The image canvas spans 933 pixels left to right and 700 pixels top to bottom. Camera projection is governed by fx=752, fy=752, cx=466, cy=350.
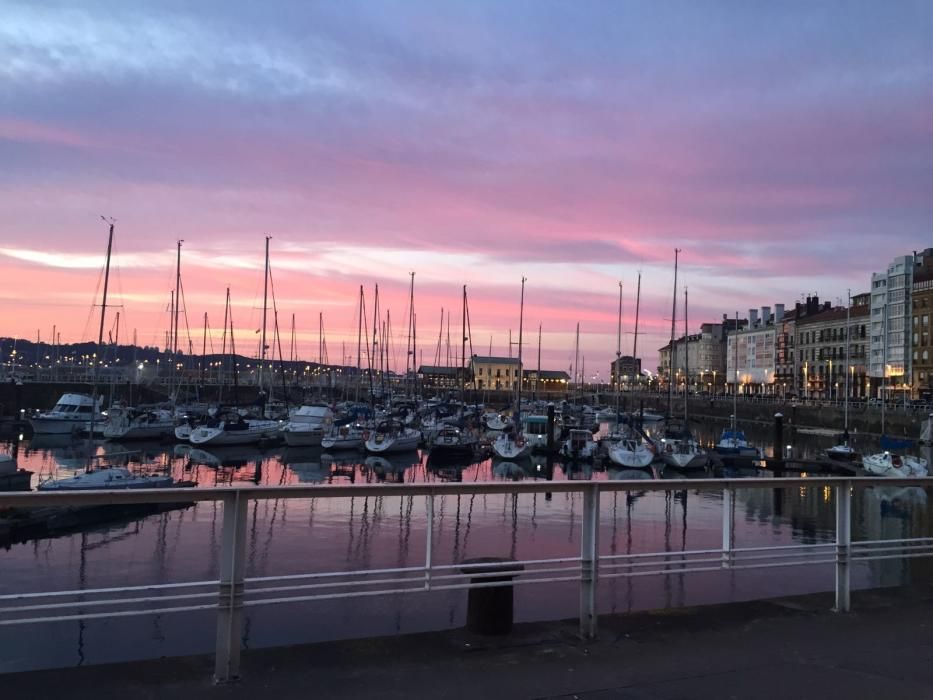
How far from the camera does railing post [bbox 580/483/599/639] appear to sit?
6.75 meters

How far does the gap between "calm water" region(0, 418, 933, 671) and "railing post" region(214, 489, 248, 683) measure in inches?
350

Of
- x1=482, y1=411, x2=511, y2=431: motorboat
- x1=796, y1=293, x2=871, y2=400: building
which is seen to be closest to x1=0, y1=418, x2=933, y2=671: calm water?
x1=482, y1=411, x2=511, y2=431: motorboat

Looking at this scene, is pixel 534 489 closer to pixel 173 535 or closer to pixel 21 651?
pixel 21 651

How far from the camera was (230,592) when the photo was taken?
5641mm

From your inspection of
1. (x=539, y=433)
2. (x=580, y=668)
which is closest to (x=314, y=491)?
(x=580, y=668)

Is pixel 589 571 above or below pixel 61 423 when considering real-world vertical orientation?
above

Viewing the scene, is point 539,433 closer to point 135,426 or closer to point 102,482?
point 135,426

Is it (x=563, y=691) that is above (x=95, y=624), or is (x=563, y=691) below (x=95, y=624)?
above

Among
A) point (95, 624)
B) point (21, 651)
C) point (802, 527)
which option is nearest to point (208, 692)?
point (21, 651)

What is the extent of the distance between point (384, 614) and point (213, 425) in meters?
52.3

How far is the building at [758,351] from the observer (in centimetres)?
14850

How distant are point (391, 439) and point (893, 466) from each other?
3446 centimetres

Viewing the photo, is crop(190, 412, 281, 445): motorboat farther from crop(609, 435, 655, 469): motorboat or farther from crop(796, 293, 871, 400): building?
crop(796, 293, 871, 400): building

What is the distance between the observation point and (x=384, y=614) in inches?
632
